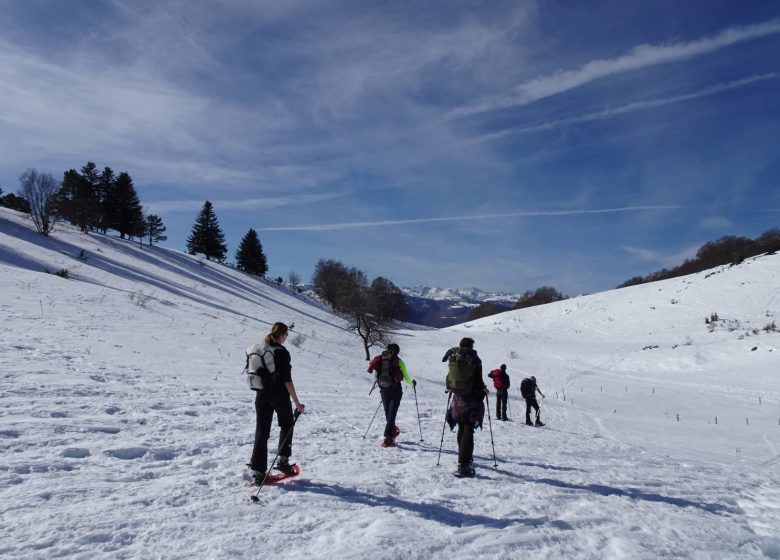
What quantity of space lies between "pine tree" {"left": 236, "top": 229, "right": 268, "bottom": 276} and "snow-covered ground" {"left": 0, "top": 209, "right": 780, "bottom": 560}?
5135cm

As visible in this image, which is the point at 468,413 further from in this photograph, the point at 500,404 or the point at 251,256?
the point at 251,256

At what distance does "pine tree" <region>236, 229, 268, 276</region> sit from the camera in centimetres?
7275

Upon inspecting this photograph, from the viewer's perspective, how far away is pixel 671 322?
49.3 meters

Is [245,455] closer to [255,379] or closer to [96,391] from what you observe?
[255,379]

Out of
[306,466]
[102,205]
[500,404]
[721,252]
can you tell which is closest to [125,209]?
[102,205]

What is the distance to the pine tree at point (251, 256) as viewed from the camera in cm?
7275

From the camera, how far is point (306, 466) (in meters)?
6.97

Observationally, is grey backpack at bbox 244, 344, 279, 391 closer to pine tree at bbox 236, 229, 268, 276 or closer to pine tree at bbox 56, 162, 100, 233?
pine tree at bbox 56, 162, 100, 233

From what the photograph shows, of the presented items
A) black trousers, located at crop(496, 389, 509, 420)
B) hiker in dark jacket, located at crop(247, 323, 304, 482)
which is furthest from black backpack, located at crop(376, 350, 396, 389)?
black trousers, located at crop(496, 389, 509, 420)

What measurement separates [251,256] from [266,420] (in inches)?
2791

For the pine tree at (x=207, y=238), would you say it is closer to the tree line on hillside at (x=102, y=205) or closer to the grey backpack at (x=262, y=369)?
the tree line on hillside at (x=102, y=205)

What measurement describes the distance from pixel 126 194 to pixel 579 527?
208ft

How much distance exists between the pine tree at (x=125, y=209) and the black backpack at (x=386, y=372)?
56480 millimetres

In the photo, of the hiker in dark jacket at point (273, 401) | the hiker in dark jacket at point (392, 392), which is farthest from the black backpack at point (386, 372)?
the hiker in dark jacket at point (273, 401)
